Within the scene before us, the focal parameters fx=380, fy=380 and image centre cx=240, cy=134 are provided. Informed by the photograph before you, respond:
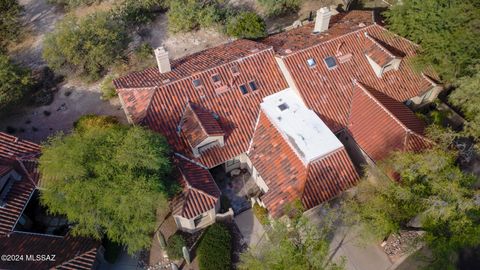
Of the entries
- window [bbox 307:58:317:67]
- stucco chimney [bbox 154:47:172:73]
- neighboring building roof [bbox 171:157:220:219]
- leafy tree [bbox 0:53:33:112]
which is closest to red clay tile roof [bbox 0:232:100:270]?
neighboring building roof [bbox 171:157:220:219]

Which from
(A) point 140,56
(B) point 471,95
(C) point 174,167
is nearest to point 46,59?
(A) point 140,56

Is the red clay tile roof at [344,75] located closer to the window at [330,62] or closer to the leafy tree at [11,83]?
the window at [330,62]

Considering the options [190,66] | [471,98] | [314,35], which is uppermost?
[314,35]

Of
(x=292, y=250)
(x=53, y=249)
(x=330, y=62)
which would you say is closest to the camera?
(x=292, y=250)

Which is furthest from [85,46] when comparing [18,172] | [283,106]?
[283,106]

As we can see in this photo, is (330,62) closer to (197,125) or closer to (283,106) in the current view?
(283,106)

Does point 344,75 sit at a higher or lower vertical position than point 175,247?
higher

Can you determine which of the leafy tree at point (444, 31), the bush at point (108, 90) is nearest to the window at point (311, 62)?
the leafy tree at point (444, 31)
